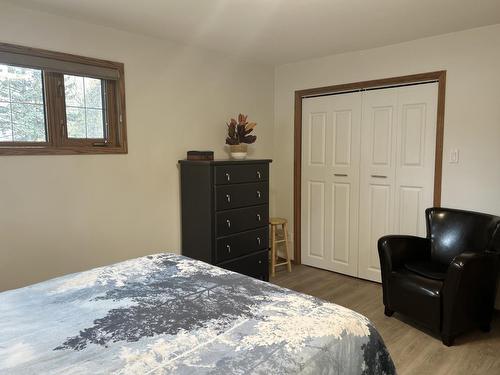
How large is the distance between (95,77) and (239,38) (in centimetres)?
121

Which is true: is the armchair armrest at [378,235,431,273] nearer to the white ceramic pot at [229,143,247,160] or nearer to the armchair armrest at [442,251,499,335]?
the armchair armrest at [442,251,499,335]

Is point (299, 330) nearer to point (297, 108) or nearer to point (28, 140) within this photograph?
point (28, 140)

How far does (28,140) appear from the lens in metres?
2.54

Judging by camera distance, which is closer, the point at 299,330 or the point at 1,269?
the point at 299,330

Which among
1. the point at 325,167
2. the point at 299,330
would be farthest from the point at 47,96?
the point at 325,167

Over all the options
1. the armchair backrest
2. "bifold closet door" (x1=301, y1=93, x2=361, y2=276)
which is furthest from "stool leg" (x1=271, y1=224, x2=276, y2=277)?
the armchair backrest

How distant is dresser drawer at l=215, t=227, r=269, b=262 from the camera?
310 cm

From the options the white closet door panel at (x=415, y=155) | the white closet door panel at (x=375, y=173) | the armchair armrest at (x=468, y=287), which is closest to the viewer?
the armchair armrest at (x=468, y=287)

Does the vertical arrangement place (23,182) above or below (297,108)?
below

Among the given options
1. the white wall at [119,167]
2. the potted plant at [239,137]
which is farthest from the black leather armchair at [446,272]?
the white wall at [119,167]

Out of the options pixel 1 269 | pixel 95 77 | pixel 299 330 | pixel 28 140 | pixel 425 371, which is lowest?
pixel 425 371

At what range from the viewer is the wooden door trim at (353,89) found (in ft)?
10.1

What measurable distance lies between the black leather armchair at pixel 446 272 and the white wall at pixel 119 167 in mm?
1897

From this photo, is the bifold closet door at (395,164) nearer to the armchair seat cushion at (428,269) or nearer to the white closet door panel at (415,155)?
the white closet door panel at (415,155)
